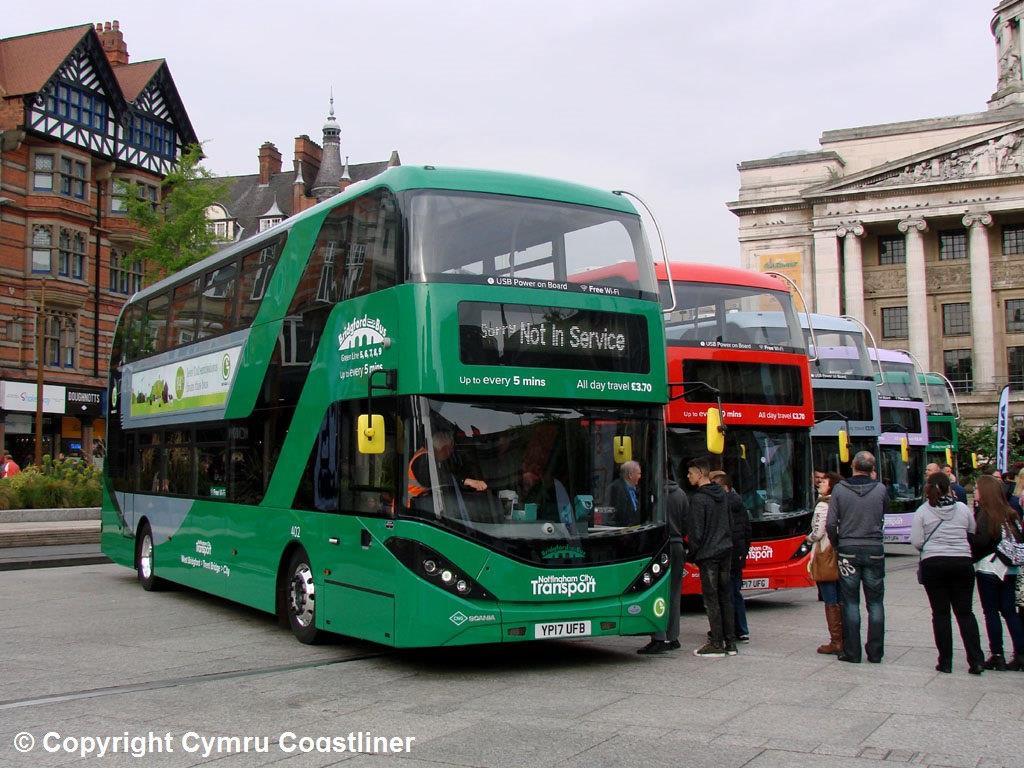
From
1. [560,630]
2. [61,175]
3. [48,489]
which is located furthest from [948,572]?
[61,175]

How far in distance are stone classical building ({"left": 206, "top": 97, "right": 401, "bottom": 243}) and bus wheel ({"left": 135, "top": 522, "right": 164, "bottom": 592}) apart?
53.0m

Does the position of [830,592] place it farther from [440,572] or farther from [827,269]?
[827,269]

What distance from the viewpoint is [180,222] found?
3506cm

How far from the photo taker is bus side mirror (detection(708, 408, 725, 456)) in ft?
34.6

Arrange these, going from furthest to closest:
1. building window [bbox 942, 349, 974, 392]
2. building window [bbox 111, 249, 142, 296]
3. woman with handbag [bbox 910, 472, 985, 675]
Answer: building window [bbox 942, 349, 974, 392], building window [bbox 111, 249, 142, 296], woman with handbag [bbox 910, 472, 985, 675]

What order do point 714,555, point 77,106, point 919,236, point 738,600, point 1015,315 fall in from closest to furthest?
point 714,555, point 738,600, point 77,106, point 1015,315, point 919,236

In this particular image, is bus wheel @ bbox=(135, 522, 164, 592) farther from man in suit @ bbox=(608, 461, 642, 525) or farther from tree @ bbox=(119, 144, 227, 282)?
tree @ bbox=(119, 144, 227, 282)

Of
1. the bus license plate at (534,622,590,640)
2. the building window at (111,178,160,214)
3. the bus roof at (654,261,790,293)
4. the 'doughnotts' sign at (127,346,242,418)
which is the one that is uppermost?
the building window at (111,178,160,214)

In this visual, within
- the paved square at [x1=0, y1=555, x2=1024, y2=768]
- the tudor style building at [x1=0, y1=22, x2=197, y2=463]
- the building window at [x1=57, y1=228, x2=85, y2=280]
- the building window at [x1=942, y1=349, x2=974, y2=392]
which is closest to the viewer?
the paved square at [x1=0, y1=555, x2=1024, y2=768]

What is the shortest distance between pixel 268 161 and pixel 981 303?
147 ft

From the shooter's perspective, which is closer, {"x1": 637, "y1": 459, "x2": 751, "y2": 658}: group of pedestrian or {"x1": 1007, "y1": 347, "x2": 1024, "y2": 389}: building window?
{"x1": 637, "y1": 459, "x2": 751, "y2": 658}: group of pedestrian

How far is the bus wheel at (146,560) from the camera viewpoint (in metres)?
15.6

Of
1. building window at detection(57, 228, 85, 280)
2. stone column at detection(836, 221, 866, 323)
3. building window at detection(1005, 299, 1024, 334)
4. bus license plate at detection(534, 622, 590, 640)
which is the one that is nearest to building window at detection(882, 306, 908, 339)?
stone column at detection(836, 221, 866, 323)

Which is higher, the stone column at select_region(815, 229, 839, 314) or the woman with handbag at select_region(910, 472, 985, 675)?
the stone column at select_region(815, 229, 839, 314)
